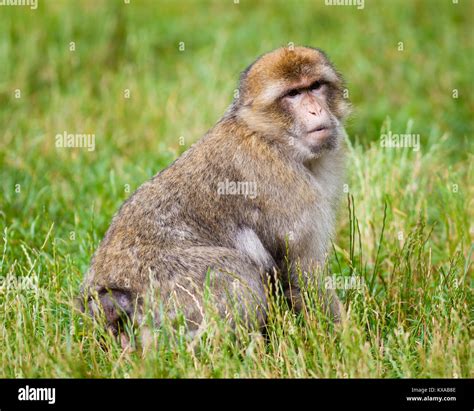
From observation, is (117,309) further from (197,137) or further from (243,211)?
(197,137)

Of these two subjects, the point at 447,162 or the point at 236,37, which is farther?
the point at 236,37

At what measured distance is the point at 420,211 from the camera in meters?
7.33

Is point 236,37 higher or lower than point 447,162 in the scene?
higher

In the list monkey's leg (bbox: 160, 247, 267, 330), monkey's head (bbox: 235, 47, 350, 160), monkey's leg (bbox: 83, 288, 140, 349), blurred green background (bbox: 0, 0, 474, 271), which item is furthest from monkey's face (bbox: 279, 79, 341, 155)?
blurred green background (bbox: 0, 0, 474, 271)

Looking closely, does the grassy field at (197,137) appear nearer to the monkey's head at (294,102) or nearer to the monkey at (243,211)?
the monkey at (243,211)

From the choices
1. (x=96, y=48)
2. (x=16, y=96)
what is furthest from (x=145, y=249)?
(x=96, y=48)

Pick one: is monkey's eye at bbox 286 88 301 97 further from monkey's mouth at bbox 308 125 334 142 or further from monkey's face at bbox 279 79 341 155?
monkey's mouth at bbox 308 125 334 142

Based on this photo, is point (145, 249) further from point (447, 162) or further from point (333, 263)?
point (447, 162)

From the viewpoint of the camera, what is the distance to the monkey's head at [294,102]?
5.77 m

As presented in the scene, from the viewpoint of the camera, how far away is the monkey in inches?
208

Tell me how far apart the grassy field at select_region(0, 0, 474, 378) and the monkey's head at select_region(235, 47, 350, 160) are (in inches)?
22.3
